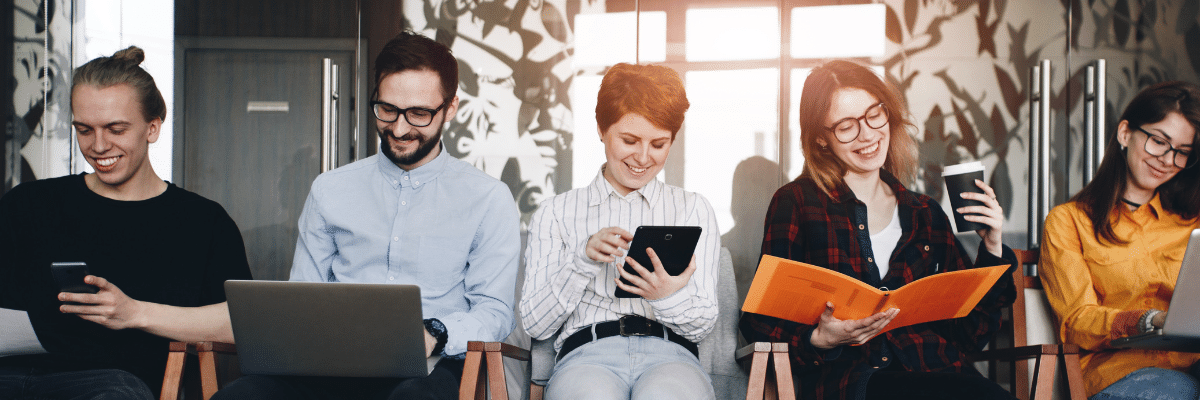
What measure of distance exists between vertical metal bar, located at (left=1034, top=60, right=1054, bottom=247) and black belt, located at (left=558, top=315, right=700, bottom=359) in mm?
1804

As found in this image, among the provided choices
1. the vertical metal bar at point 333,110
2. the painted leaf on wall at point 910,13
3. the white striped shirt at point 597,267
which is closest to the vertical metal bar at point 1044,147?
the painted leaf on wall at point 910,13

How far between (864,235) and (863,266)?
0.09 metres

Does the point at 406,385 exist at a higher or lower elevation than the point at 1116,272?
lower

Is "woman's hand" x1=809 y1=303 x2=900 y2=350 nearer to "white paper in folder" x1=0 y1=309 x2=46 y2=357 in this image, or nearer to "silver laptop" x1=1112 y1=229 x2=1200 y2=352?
"silver laptop" x1=1112 y1=229 x2=1200 y2=352

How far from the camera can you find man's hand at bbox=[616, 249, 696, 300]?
6.10 ft

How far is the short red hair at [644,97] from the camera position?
88.1 inches

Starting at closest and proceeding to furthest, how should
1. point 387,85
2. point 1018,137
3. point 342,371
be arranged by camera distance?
1. point 342,371
2. point 387,85
3. point 1018,137

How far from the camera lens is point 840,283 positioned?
1734mm

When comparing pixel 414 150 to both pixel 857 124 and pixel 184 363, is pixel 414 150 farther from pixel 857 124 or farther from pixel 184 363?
pixel 857 124

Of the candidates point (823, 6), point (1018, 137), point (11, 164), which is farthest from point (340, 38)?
point (1018, 137)

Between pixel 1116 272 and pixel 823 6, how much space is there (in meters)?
1.67

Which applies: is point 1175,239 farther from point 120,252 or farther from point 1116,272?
point 120,252

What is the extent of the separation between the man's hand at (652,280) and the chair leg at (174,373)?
39.8 inches

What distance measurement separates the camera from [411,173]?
2.21m
